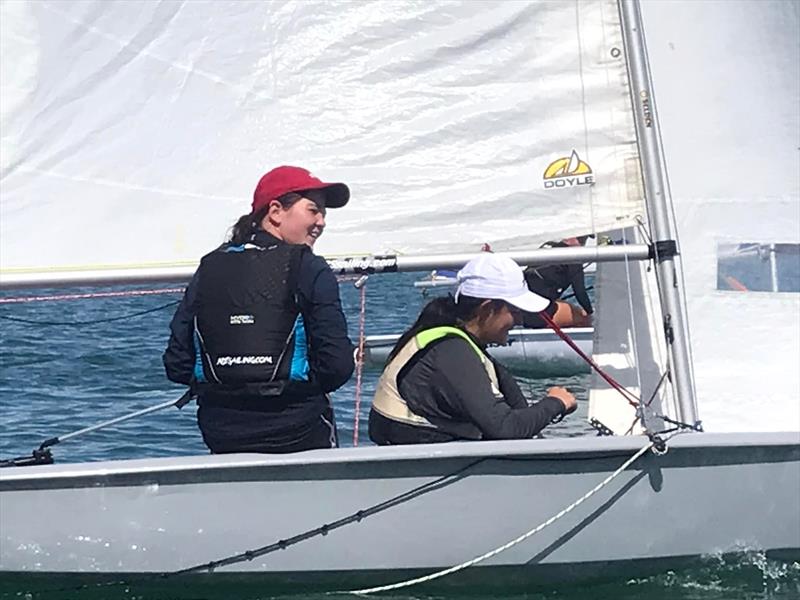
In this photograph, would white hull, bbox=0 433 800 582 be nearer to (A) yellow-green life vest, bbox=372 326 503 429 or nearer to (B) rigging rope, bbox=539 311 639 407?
(A) yellow-green life vest, bbox=372 326 503 429

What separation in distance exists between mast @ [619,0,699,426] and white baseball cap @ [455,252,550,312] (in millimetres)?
527

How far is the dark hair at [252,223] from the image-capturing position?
3.80 m

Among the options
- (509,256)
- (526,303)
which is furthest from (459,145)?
(526,303)

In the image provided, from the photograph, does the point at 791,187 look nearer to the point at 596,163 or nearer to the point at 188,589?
the point at 596,163

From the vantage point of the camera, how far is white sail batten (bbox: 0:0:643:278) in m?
4.50

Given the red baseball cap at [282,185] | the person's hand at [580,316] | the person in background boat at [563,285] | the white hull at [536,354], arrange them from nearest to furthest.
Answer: the red baseball cap at [282,185] → the person in background boat at [563,285] → the person's hand at [580,316] → the white hull at [536,354]

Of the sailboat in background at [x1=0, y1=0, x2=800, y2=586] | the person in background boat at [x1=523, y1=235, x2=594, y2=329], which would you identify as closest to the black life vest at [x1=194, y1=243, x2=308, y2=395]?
the sailboat in background at [x1=0, y1=0, x2=800, y2=586]

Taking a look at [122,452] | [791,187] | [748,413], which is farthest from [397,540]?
[122,452]

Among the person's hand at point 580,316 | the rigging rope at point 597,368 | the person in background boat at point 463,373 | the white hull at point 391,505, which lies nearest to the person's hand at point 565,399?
the person in background boat at point 463,373

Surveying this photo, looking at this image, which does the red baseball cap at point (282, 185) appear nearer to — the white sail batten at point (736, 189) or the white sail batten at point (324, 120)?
the white sail batten at point (324, 120)

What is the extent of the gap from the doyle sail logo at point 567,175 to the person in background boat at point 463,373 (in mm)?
648

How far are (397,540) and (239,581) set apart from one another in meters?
0.39

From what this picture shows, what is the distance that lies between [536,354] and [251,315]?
5.29 meters

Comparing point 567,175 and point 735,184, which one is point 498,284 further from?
point 735,184
